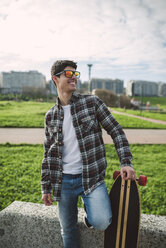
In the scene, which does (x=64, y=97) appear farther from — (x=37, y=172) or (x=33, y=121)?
(x=33, y=121)

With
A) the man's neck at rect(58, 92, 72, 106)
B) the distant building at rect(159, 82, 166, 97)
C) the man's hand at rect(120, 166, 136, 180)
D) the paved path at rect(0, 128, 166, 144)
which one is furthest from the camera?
the distant building at rect(159, 82, 166, 97)

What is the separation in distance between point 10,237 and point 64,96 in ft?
5.24

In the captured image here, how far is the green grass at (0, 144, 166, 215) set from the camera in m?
3.51

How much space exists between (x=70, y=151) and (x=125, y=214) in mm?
710

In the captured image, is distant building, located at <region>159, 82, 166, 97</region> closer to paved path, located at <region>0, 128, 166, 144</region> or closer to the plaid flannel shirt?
paved path, located at <region>0, 128, 166, 144</region>

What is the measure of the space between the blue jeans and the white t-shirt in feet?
0.23

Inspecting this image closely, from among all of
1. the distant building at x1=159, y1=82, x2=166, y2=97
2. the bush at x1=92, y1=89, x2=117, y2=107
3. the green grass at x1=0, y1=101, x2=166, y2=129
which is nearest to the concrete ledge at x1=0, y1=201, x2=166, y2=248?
the green grass at x1=0, y1=101, x2=166, y2=129

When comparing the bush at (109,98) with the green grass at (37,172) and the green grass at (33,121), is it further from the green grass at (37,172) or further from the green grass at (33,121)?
the green grass at (37,172)

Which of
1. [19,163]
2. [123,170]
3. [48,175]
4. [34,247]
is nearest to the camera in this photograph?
[123,170]

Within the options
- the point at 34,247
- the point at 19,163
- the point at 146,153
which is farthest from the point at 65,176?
the point at 146,153

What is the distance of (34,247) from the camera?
7.60 ft

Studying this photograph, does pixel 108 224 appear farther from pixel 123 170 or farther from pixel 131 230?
pixel 123 170

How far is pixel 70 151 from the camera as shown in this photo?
197cm

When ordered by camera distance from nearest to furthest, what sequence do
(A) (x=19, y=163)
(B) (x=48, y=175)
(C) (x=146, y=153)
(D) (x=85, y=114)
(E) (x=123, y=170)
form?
(E) (x=123, y=170)
(D) (x=85, y=114)
(B) (x=48, y=175)
(A) (x=19, y=163)
(C) (x=146, y=153)
